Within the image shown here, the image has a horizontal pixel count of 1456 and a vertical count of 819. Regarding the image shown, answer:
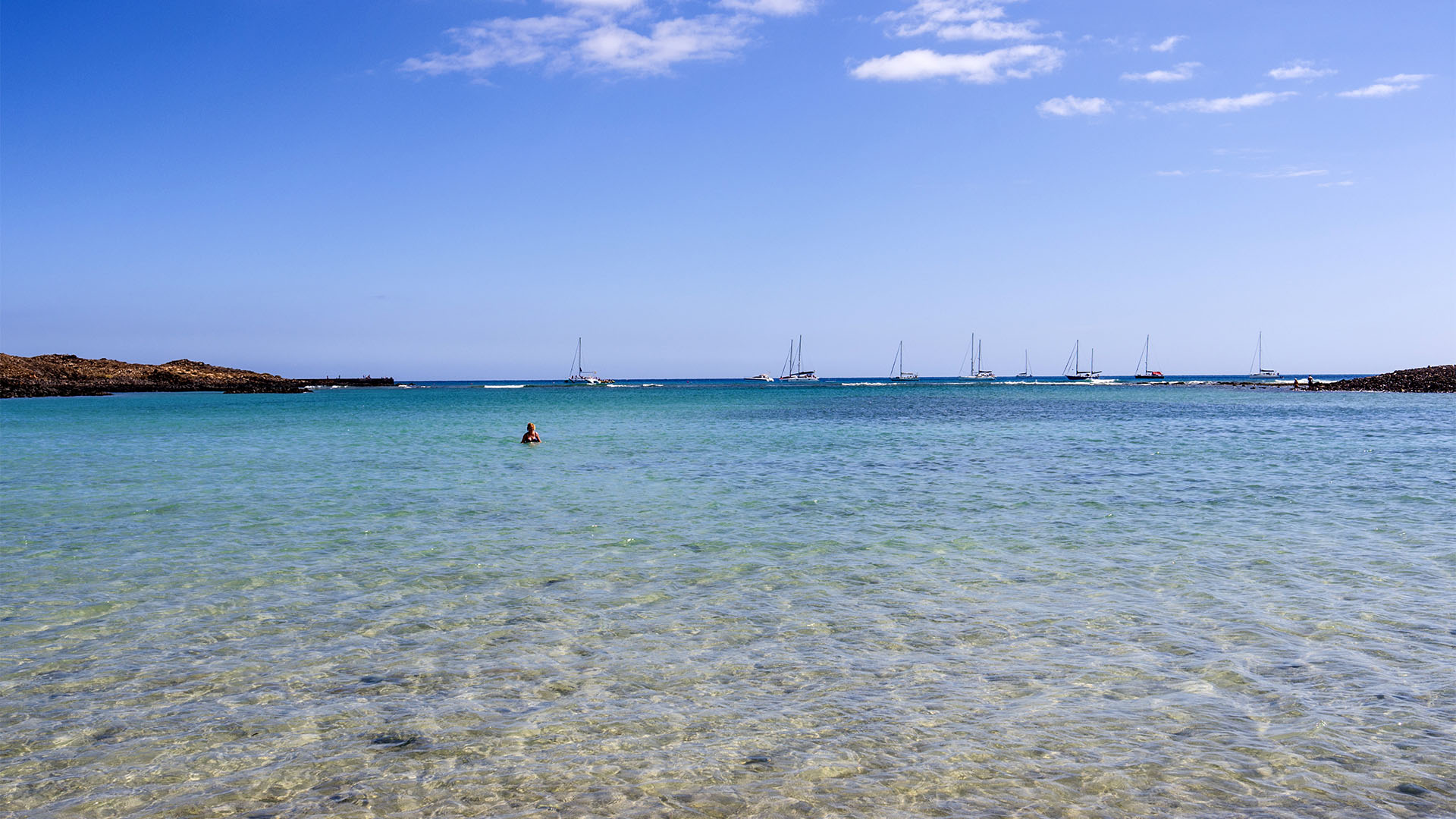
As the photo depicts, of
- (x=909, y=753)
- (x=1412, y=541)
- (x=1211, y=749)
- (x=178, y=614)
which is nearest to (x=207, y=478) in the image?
(x=178, y=614)

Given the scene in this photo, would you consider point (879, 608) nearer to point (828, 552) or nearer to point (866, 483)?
point (828, 552)

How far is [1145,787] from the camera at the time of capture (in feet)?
18.7

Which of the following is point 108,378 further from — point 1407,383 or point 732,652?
point 1407,383

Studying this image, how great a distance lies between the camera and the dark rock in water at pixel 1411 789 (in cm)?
559

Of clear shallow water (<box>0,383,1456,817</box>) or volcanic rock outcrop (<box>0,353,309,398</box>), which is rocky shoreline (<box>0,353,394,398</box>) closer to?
volcanic rock outcrop (<box>0,353,309,398</box>)

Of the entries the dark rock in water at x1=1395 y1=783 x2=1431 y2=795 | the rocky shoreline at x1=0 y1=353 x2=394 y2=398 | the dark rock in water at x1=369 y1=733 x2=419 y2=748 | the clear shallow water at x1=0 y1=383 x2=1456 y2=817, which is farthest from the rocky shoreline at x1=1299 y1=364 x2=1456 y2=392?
the rocky shoreline at x1=0 y1=353 x2=394 y2=398

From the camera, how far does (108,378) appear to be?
134 meters

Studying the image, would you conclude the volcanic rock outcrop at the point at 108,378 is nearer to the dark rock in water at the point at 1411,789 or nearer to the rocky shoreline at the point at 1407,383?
the dark rock in water at the point at 1411,789

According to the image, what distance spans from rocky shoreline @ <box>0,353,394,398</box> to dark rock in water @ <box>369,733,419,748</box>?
5075 inches

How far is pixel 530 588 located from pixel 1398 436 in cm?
4273

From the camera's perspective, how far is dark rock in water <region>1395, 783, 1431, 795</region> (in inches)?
220

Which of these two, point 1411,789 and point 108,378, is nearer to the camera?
point 1411,789

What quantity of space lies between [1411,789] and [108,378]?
16280cm

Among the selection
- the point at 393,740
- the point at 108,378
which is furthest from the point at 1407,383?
the point at 108,378
